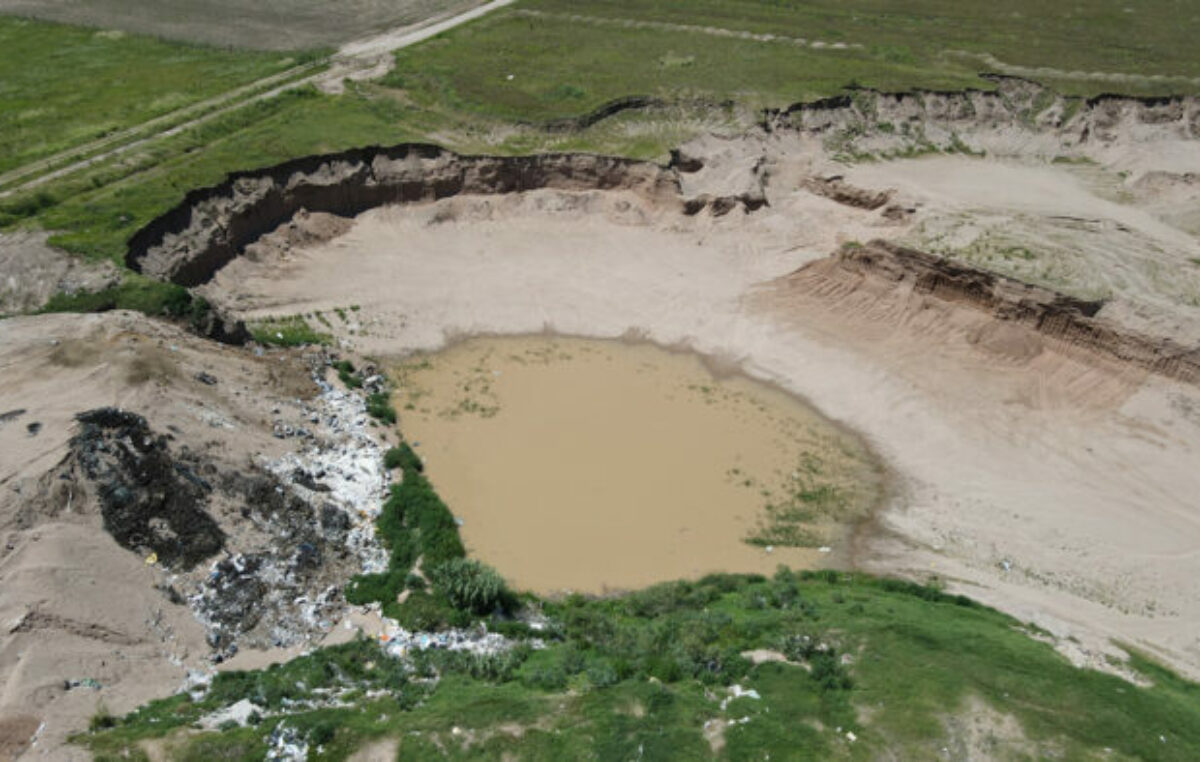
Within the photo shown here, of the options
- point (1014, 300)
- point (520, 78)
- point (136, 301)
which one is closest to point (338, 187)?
point (136, 301)

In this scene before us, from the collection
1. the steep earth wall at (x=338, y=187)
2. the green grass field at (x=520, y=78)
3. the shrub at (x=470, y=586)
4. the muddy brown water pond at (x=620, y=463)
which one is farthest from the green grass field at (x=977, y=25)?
the shrub at (x=470, y=586)

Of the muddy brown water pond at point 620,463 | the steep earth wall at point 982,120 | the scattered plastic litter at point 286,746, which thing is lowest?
the muddy brown water pond at point 620,463

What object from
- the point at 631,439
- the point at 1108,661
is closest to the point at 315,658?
the point at 631,439

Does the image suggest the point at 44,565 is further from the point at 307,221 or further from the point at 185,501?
the point at 307,221

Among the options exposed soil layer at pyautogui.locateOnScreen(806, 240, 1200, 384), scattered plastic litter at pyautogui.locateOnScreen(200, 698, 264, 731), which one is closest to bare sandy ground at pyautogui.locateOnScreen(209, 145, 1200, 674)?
exposed soil layer at pyautogui.locateOnScreen(806, 240, 1200, 384)

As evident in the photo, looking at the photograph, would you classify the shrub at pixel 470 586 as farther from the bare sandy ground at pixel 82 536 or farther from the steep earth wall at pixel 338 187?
the steep earth wall at pixel 338 187

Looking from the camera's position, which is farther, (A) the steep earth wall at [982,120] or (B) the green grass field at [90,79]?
(A) the steep earth wall at [982,120]
